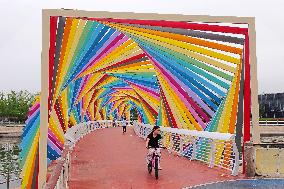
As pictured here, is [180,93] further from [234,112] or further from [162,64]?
[234,112]

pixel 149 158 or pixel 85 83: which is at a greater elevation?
pixel 85 83

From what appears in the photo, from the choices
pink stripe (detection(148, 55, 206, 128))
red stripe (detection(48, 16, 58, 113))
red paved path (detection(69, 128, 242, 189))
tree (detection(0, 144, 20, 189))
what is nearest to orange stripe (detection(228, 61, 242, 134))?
red paved path (detection(69, 128, 242, 189))

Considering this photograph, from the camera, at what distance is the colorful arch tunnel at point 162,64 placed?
1341 cm

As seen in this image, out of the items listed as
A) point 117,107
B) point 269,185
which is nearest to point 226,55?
point 269,185

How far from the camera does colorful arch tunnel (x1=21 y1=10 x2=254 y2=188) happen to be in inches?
528

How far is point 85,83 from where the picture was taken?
96.5 feet

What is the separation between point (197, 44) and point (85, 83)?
15.7 meters

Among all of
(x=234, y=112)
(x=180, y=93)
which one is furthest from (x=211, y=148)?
Answer: (x=180, y=93)

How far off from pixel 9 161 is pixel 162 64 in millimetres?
42631

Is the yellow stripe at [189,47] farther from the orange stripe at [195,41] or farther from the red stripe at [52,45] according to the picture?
the red stripe at [52,45]

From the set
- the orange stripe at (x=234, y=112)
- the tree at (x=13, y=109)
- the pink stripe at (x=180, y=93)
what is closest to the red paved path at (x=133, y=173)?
the orange stripe at (x=234, y=112)

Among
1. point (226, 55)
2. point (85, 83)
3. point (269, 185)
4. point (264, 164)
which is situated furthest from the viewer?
point (85, 83)

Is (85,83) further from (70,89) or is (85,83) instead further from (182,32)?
(182,32)

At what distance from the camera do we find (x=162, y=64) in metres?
20.5
